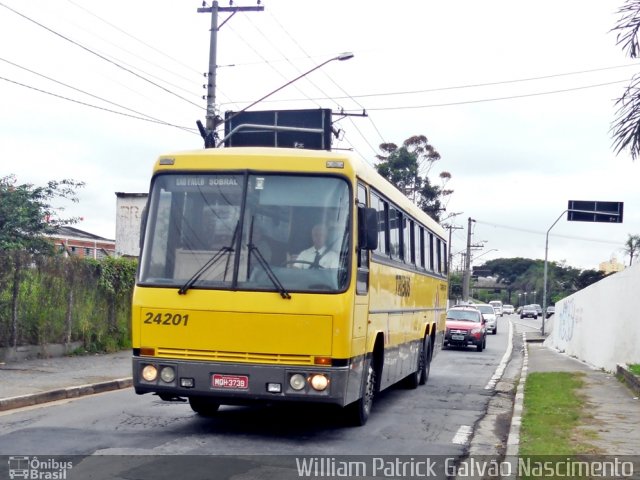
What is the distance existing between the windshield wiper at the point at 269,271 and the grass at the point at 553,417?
2.97m

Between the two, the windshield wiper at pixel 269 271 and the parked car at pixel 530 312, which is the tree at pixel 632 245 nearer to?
the parked car at pixel 530 312

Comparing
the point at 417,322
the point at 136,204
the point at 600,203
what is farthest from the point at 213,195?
the point at 600,203

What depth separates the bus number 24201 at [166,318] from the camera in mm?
9547

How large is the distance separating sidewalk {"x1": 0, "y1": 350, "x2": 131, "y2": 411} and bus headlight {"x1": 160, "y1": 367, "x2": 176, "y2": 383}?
11.0ft

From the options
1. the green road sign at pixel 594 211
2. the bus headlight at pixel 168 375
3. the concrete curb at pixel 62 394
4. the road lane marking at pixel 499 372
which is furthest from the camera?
the green road sign at pixel 594 211

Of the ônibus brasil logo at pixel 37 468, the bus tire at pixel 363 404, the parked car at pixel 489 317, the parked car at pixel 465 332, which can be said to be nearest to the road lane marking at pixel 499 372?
the parked car at pixel 465 332

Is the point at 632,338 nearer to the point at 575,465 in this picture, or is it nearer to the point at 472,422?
the point at 472,422

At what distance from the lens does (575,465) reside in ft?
27.8

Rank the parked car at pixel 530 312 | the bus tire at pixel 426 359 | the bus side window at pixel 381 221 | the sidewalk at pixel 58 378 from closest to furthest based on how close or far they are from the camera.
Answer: the bus side window at pixel 381 221, the sidewalk at pixel 58 378, the bus tire at pixel 426 359, the parked car at pixel 530 312

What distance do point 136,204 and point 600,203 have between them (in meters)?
19.2

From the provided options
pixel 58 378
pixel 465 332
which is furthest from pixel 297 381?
pixel 465 332

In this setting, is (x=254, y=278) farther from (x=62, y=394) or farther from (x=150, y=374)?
(x=62, y=394)

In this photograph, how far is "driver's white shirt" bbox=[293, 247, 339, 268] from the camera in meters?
9.56

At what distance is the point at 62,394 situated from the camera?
1324 cm
